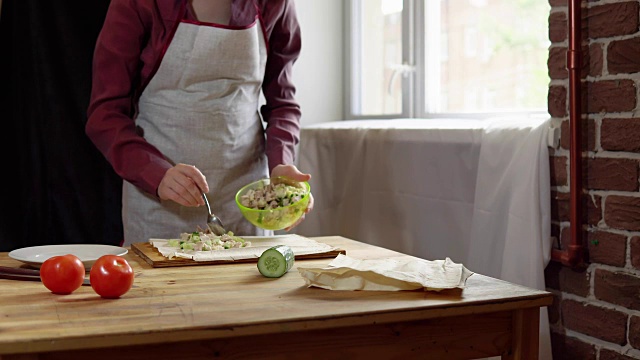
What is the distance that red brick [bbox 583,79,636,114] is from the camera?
1.83 metres

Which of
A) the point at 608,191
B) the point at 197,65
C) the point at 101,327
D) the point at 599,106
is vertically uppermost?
the point at 197,65

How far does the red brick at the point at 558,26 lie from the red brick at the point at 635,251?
0.51 m

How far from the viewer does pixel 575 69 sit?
1922 millimetres

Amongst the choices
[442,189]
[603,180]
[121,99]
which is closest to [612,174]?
[603,180]

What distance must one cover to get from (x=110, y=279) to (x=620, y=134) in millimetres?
1175

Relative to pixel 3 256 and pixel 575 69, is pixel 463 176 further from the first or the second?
pixel 3 256

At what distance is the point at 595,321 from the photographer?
1.97 metres

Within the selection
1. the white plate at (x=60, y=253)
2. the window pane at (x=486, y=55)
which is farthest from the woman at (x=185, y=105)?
the window pane at (x=486, y=55)

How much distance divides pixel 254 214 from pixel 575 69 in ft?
2.65

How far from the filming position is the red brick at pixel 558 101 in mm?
2010

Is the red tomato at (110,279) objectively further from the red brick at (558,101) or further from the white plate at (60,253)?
the red brick at (558,101)

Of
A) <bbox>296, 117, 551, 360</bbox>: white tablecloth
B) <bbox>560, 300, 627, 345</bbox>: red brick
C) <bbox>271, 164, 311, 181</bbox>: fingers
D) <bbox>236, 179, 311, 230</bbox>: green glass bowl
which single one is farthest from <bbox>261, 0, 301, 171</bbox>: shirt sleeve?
<bbox>560, 300, 627, 345</bbox>: red brick

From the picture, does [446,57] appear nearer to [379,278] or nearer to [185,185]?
[185,185]

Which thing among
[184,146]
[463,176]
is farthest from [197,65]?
[463,176]
